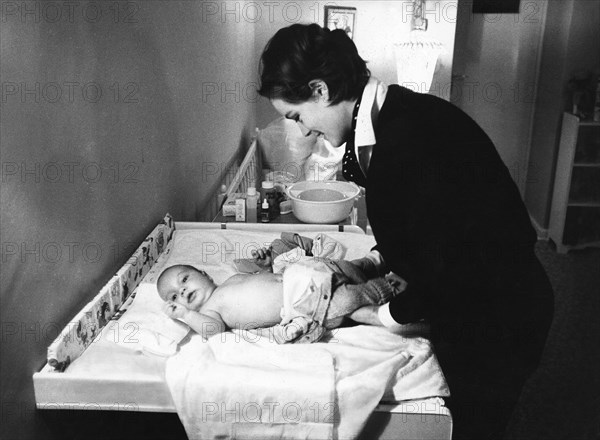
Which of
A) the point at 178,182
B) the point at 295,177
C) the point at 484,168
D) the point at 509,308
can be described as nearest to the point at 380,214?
the point at 484,168

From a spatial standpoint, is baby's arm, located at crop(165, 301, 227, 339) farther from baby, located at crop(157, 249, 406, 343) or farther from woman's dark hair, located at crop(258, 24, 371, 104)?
woman's dark hair, located at crop(258, 24, 371, 104)

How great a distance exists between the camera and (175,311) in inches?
53.5

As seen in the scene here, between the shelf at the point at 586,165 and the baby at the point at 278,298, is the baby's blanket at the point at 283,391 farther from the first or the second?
the shelf at the point at 586,165

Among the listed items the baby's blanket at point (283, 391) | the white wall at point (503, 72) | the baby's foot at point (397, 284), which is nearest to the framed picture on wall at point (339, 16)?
the white wall at point (503, 72)

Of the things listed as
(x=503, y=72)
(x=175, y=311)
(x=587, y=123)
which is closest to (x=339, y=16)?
(x=503, y=72)

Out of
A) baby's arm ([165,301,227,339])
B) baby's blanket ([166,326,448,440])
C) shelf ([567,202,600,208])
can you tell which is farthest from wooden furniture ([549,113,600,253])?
baby's arm ([165,301,227,339])

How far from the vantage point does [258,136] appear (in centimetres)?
358

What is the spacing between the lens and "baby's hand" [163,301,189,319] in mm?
1357

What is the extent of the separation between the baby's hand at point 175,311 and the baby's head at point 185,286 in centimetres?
9

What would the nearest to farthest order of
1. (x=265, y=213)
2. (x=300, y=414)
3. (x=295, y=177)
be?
(x=300, y=414)
(x=265, y=213)
(x=295, y=177)

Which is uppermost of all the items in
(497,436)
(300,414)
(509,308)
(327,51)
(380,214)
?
(327,51)

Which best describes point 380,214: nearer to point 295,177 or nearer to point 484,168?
point 484,168

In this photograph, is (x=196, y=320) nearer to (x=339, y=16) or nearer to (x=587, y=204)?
(x=339, y=16)

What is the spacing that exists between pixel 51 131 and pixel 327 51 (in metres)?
0.64
